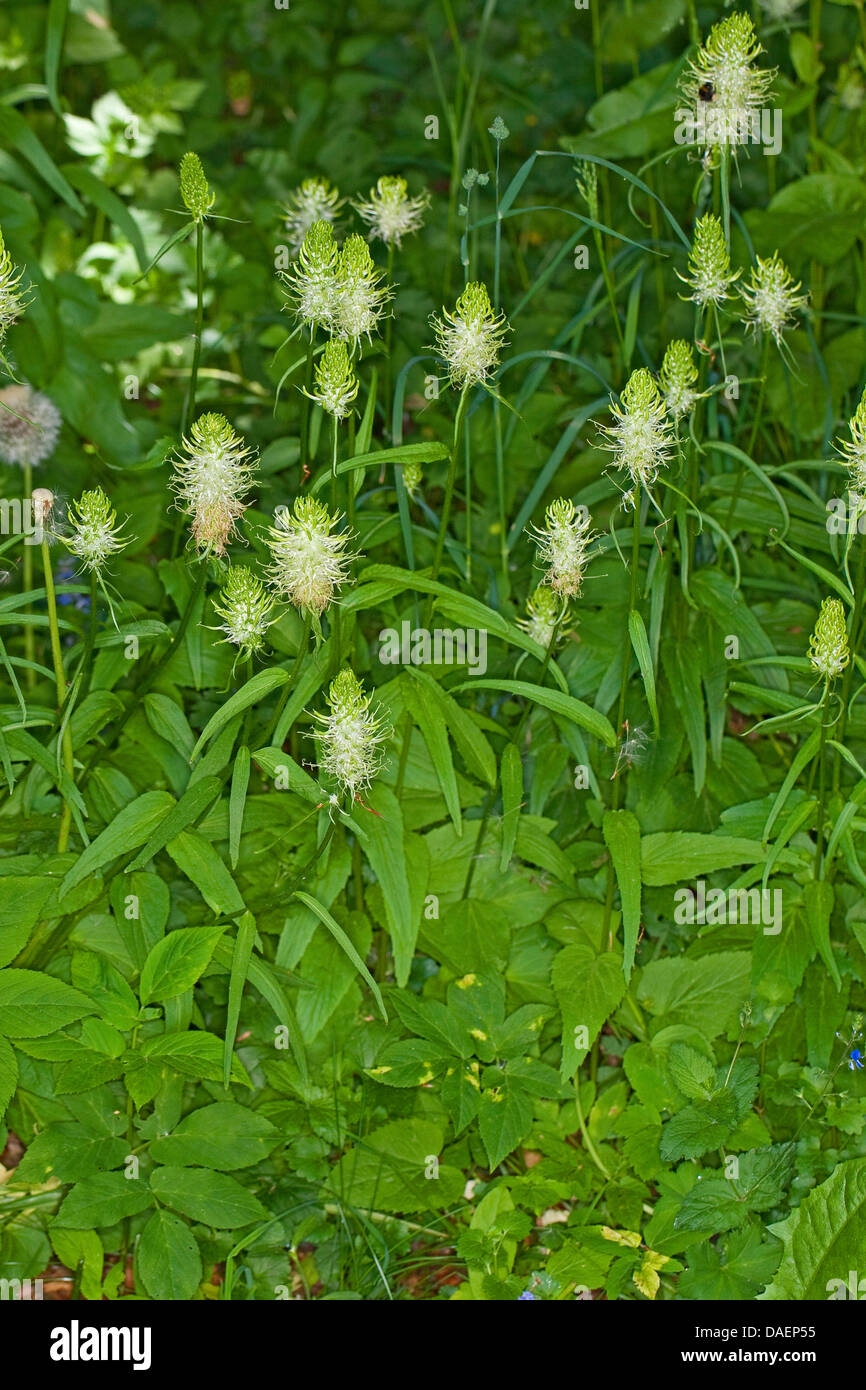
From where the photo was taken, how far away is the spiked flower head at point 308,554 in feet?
6.88

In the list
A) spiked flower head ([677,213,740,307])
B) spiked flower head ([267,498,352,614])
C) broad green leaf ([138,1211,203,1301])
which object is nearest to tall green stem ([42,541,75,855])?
spiked flower head ([267,498,352,614])

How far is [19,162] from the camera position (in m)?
3.46

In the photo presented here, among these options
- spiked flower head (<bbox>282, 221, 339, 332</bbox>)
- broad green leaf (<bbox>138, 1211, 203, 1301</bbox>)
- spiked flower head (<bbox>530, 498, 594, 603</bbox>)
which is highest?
spiked flower head (<bbox>282, 221, 339, 332</bbox>)

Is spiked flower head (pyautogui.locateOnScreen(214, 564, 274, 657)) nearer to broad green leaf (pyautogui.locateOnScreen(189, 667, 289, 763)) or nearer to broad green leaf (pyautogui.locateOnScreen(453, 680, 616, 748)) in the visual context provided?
broad green leaf (pyautogui.locateOnScreen(189, 667, 289, 763))

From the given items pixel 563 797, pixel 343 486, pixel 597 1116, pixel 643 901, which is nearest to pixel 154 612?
pixel 343 486

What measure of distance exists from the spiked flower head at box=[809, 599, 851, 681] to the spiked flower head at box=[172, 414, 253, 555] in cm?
101

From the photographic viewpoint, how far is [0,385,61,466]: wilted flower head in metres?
3.11

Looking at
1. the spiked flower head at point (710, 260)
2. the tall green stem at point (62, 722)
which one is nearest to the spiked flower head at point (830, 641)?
the spiked flower head at point (710, 260)

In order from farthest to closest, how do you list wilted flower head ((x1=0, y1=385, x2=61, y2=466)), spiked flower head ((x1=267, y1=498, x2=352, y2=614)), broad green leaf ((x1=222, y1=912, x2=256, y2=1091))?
wilted flower head ((x1=0, y1=385, x2=61, y2=466)) < broad green leaf ((x1=222, y1=912, x2=256, y2=1091)) < spiked flower head ((x1=267, y1=498, x2=352, y2=614))

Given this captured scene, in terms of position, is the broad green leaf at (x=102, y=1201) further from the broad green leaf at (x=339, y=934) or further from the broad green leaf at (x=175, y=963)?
the broad green leaf at (x=339, y=934)

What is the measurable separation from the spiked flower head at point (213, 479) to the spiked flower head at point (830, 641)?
3.32 feet
